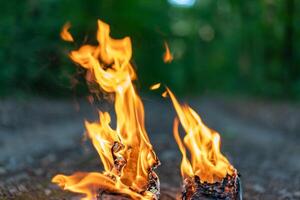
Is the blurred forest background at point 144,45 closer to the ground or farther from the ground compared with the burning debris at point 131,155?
farther from the ground

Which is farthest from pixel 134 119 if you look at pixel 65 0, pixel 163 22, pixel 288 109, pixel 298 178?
pixel 163 22

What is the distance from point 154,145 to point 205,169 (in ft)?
18.8

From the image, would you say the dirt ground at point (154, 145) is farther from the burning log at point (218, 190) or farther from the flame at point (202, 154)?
the burning log at point (218, 190)

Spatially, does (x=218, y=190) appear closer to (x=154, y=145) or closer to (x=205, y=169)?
(x=205, y=169)

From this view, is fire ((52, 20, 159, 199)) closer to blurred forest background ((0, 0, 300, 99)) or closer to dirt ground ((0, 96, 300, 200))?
dirt ground ((0, 96, 300, 200))

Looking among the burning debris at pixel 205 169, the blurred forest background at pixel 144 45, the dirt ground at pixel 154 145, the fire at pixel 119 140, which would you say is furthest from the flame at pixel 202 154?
the blurred forest background at pixel 144 45

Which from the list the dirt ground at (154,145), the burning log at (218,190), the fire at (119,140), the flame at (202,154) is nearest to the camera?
the burning log at (218,190)

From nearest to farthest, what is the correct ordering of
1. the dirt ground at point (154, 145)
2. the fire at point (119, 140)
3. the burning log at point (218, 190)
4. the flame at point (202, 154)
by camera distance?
1. the burning log at point (218, 190)
2. the fire at point (119, 140)
3. the flame at point (202, 154)
4. the dirt ground at point (154, 145)

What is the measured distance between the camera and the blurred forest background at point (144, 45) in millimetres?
15883

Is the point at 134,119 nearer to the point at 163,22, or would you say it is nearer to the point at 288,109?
the point at 288,109

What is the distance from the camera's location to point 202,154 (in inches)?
206

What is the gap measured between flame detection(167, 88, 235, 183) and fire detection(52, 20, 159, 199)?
1.32 ft

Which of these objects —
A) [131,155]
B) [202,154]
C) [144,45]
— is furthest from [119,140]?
[144,45]

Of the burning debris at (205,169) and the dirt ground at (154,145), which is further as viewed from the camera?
the dirt ground at (154,145)
